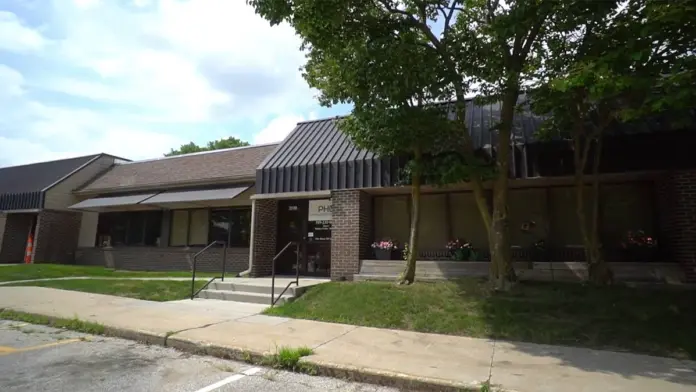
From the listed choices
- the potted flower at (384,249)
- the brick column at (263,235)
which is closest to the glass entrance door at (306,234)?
the brick column at (263,235)

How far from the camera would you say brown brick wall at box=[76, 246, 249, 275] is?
52.5ft

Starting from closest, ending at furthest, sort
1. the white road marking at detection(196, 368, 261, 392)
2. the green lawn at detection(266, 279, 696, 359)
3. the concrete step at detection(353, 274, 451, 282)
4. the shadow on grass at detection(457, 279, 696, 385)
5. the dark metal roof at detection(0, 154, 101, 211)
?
the white road marking at detection(196, 368, 261, 392), the shadow on grass at detection(457, 279, 696, 385), the green lawn at detection(266, 279, 696, 359), the concrete step at detection(353, 274, 451, 282), the dark metal roof at detection(0, 154, 101, 211)

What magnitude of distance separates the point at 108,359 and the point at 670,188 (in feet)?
36.9

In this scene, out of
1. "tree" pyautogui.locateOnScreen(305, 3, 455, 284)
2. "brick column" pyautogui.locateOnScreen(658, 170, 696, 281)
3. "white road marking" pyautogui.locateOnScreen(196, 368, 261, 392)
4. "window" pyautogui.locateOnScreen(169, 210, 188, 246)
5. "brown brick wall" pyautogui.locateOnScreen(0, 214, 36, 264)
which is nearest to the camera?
"white road marking" pyautogui.locateOnScreen(196, 368, 261, 392)

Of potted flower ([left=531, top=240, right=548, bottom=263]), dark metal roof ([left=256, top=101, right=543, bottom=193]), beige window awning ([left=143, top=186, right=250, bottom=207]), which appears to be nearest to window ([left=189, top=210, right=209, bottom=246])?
beige window awning ([left=143, top=186, right=250, bottom=207])

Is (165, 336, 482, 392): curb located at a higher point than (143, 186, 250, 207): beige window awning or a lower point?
lower

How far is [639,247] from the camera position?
31.6ft

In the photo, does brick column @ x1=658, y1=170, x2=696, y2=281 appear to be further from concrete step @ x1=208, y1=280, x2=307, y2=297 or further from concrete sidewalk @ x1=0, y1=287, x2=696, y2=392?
concrete step @ x1=208, y1=280, x2=307, y2=297

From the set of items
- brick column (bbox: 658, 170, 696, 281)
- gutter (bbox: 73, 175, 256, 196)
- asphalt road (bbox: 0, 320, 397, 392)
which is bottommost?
asphalt road (bbox: 0, 320, 397, 392)

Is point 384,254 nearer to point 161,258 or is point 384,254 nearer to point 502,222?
point 502,222

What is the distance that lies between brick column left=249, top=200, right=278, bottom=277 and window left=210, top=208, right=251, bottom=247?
8.57 feet

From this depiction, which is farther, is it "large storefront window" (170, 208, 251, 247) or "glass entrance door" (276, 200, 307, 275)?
"large storefront window" (170, 208, 251, 247)

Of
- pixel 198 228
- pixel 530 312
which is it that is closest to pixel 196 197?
pixel 198 228

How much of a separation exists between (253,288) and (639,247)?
912cm
